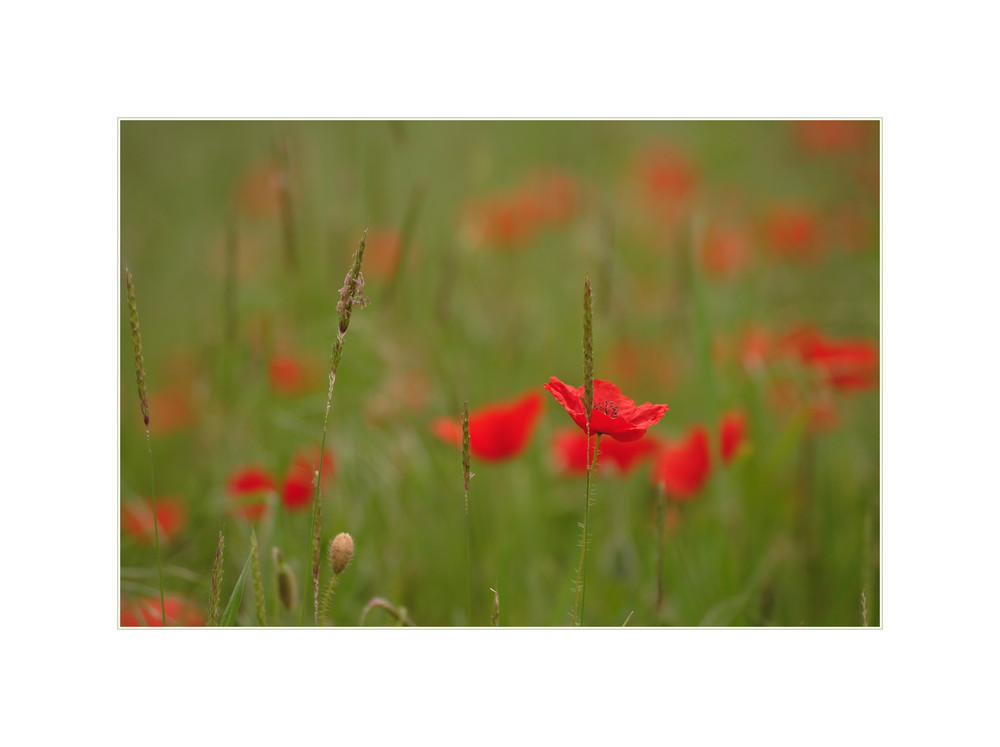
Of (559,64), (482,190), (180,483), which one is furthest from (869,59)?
(180,483)

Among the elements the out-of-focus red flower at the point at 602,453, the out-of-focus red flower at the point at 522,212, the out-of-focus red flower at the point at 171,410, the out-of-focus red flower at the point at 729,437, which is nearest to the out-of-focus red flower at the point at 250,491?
the out-of-focus red flower at the point at 602,453

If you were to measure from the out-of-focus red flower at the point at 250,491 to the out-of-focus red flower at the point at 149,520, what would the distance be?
0.15m

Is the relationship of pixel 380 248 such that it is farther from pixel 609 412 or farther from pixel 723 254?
pixel 609 412

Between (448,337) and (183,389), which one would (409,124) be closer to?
(448,337)

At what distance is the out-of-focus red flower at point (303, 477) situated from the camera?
1509 millimetres

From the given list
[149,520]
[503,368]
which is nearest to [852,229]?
[503,368]

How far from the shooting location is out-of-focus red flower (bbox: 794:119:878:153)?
1.64m

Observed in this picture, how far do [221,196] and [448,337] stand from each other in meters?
1.12

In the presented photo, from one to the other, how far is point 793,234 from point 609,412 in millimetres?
1578

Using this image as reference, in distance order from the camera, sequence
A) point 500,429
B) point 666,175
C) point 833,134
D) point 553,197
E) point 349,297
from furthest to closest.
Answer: point 666,175 < point 553,197 < point 833,134 < point 500,429 < point 349,297

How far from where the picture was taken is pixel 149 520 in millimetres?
1731

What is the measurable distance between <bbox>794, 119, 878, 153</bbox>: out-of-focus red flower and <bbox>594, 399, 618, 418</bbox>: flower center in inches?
35.2

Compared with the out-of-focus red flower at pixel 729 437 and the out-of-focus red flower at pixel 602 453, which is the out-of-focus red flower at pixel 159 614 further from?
the out-of-focus red flower at pixel 729 437

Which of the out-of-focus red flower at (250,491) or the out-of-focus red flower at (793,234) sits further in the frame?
the out-of-focus red flower at (793,234)
